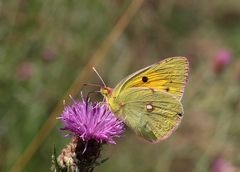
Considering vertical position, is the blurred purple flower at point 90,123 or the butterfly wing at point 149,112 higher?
the blurred purple flower at point 90,123

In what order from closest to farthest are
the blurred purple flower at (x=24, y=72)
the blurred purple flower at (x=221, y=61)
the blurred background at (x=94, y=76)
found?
the blurred background at (x=94, y=76)
the blurred purple flower at (x=24, y=72)
the blurred purple flower at (x=221, y=61)

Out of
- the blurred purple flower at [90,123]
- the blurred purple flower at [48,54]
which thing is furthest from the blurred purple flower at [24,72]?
the blurred purple flower at [90,123]

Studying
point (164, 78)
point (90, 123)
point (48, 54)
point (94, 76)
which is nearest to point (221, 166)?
point (48, 54)

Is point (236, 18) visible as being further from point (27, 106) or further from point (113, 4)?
point (27, 106)

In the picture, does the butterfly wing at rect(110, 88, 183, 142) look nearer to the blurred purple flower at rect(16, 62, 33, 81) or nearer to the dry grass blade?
the dry grass blade

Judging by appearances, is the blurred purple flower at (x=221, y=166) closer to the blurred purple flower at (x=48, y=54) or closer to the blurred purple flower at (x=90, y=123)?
the blurred purple flower at (x=48, y=54)

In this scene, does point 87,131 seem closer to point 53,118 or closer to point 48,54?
point 53,118
